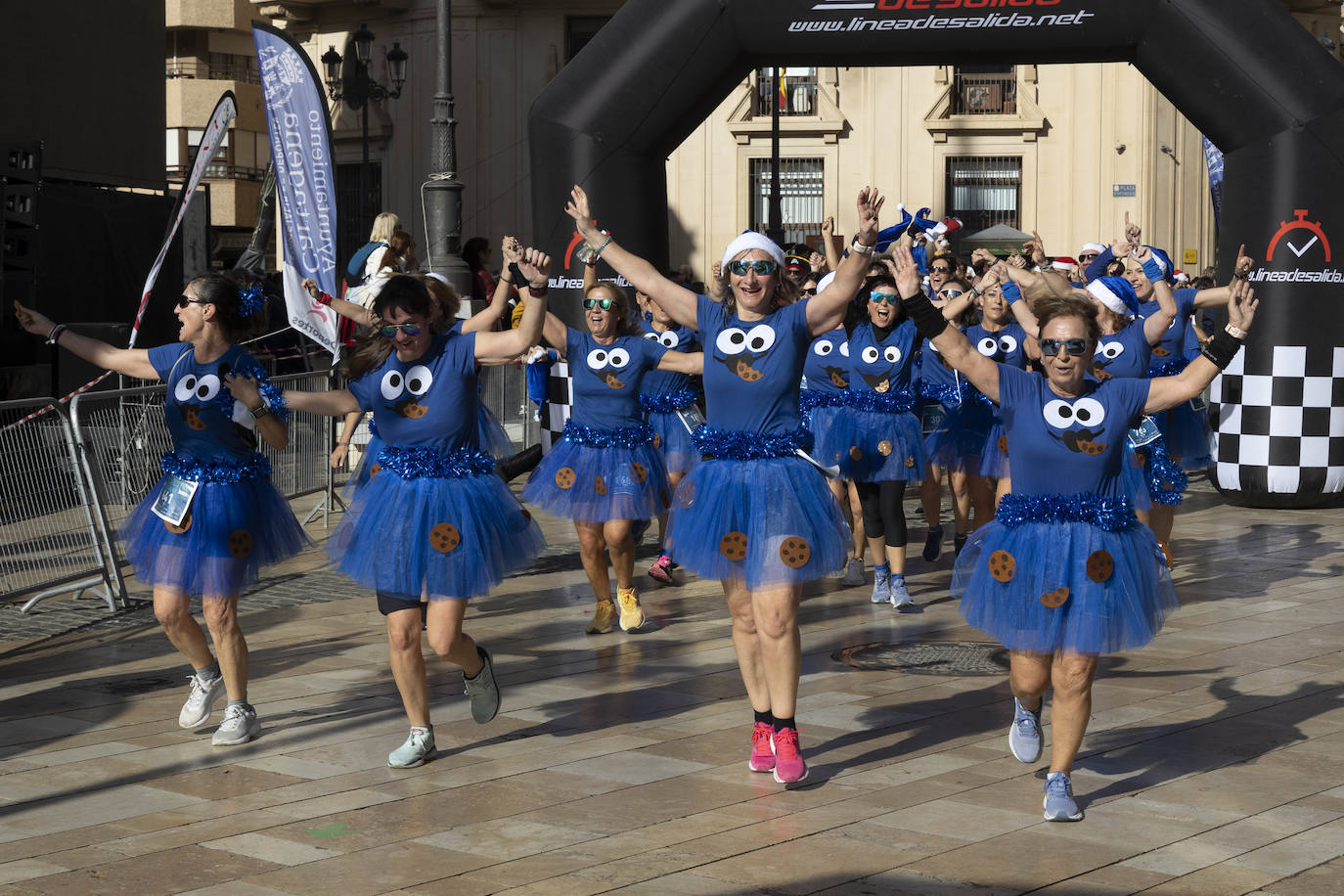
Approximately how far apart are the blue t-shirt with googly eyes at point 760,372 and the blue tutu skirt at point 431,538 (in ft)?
3.09

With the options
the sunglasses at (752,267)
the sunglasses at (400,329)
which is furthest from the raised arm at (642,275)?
the sunglasses at (400,329)

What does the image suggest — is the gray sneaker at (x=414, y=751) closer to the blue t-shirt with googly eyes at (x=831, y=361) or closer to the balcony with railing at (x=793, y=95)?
the blue t-shirt with googly eyes at (x=831, y=361)

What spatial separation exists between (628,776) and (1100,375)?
2.84m

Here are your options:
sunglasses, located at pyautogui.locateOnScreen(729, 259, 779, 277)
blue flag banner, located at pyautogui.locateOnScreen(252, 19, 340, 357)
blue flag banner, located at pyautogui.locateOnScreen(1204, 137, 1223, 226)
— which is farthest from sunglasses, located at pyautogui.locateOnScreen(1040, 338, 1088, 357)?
blue flag banner, located at pyautogui.locateOnScreen(1204, 137, 1223, 226)

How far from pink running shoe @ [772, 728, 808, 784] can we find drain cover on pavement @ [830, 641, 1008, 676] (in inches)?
81.3

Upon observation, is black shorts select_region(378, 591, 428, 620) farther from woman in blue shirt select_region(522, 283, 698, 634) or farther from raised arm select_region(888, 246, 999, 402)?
woman in blue shirt select_region(522, 283, 698, 634)

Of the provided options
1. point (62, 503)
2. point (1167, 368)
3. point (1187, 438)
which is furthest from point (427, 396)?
point (1187, 438)

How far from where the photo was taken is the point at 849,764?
22.0 feet

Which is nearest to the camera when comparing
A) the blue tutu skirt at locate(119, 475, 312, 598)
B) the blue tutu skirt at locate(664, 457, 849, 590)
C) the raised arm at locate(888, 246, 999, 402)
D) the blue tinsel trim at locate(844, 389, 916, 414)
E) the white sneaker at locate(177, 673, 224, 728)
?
the raised arm at locate(888, 246, 999, 402)

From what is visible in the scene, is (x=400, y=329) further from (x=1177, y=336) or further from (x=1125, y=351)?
(x=1177, y=336)

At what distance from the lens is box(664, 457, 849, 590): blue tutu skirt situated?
645cm

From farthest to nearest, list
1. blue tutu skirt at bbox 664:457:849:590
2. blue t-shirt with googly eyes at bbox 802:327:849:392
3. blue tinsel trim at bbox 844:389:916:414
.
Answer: blue t-shirt with googly eyes at bbox 802:327:849:392
blue tinsel trim at bbox 844:389:916:414
blue tutu skirt at bbox 664:457:849:590

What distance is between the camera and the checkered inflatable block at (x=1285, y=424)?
529 inches

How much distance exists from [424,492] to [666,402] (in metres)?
4.04
